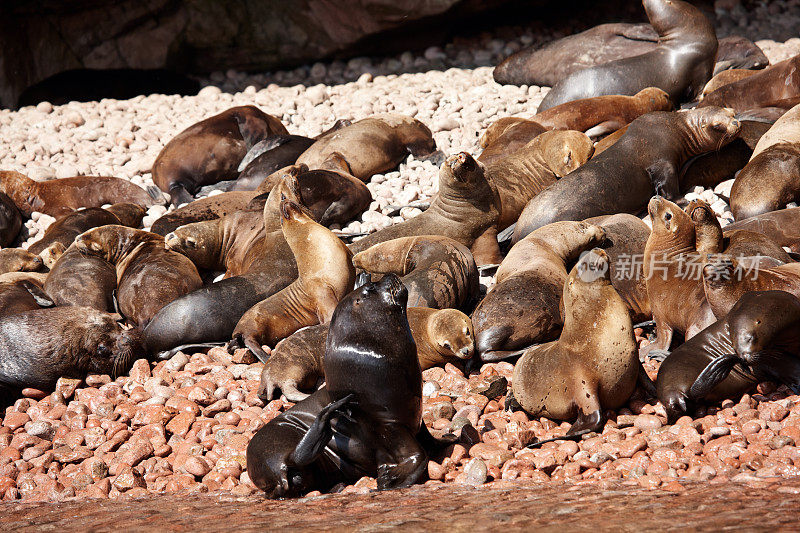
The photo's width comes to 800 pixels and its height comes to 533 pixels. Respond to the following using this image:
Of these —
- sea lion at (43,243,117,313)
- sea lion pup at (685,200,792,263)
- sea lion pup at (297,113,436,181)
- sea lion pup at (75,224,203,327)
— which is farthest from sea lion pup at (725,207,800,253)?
sea lion at (43,243,117,313)

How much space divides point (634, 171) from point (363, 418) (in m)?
4.30

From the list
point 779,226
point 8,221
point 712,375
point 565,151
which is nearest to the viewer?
point 712,375

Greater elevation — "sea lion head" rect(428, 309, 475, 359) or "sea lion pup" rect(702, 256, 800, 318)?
"sea lion pup" rect(702, 256, 800, 318)

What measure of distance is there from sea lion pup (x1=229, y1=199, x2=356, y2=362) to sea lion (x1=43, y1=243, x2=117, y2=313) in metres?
1.71

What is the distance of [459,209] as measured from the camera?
7.23 metres

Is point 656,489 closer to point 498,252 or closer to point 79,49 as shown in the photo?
point 498,252

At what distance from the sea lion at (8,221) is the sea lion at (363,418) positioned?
648 centimetres

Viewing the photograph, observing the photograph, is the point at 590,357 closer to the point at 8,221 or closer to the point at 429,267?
the point at 429,267

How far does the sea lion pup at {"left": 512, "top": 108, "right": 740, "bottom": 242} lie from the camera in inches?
278

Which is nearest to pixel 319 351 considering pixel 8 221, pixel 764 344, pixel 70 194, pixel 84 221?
pixel 764 344

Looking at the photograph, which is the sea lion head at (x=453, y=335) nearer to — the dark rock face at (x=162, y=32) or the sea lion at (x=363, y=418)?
the sea lion at (x=363, y=418)

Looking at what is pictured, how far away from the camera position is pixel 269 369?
5266 mm

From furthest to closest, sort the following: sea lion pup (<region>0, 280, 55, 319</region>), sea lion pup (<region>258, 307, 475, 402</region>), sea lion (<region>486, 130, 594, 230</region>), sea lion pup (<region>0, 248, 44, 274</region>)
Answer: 1. sea lion pup (<region>0, 248, 44, 274</region>)
2. sea lion (<region>486, 130, 594, 230</region>)
3. sea lion pup (<region>0, 280, 55, 319</region>)
4. sea lion pup (<region>258, 307, 475, 402</region>)

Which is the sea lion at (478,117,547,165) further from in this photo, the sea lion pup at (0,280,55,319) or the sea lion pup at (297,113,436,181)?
the sea lion pup at (0,280,55,319)
